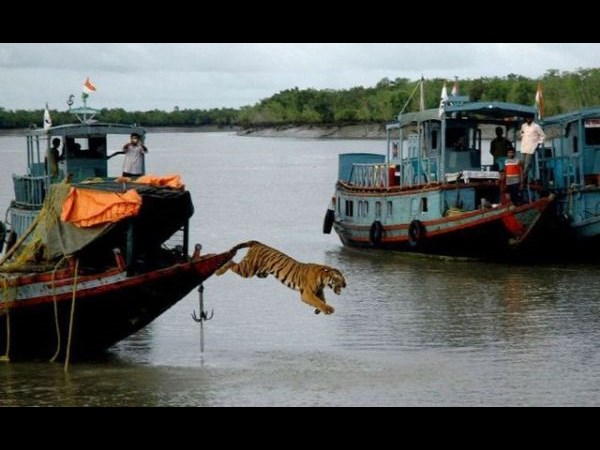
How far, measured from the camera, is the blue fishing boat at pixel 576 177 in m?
27.2

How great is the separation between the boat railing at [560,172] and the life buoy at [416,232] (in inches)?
95.2

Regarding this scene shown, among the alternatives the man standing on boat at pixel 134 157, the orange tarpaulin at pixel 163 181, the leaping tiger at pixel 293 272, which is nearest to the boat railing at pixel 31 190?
the man standing on boat at pixel 134 157

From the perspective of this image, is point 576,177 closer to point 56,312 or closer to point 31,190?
point 31,190

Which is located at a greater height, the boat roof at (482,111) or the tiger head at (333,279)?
the boat roof at (482,111)

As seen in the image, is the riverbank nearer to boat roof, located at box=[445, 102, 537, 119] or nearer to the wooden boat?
boat roof, located at box=[445, 102, 537, 119]

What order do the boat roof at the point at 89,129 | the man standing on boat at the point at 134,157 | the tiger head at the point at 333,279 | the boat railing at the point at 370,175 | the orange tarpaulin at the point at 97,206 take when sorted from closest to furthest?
the tiger head at the point at 333,279 < the orange tarpaulin at the point at 97,206 < the man standing on boat at the point at 134,157 < the boat roof at the point at 89,129 < the boat railing at the point at 370,175

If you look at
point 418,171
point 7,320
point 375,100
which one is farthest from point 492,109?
point 375,100

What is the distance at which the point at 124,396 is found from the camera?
53.2 feet

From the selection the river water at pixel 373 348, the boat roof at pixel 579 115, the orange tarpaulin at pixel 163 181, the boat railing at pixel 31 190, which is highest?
the boat roof at pixel 579 115

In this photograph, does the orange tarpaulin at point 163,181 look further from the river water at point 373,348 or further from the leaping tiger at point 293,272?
the river water at point 373,348

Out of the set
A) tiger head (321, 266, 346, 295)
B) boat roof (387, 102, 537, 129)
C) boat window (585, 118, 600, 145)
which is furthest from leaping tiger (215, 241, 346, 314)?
boat window (585, 118, 600, 145)
